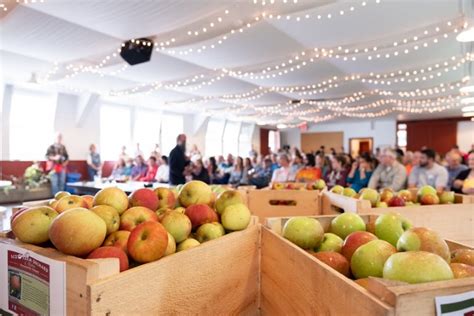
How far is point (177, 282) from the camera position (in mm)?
987

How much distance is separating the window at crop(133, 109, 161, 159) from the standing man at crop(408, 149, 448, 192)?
407 inches

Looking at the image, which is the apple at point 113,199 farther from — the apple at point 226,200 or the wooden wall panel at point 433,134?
the wooden wall panel at point 433,134

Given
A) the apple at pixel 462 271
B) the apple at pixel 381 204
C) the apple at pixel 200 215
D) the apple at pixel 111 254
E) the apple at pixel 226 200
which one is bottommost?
the apple at pixel 381 204

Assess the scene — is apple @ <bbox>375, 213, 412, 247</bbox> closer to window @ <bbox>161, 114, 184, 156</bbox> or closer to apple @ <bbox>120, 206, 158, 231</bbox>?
apple @ <bbox>120, 206, 158, 231</bbox>

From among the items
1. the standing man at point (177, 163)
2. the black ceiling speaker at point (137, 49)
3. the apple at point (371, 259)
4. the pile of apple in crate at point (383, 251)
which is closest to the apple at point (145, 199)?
the pile of apple in crate at point (383, 251)

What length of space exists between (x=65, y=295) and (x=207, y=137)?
51.9 ft

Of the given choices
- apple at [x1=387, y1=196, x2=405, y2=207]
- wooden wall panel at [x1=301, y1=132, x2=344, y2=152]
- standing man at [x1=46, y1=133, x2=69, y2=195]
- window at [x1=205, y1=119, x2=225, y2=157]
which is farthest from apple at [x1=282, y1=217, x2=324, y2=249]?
wooden wall panel at [x1=301, y1=132, x2=344, y2=152]

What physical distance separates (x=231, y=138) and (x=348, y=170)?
1289cm

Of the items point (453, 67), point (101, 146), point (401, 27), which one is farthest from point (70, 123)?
point (453, 67)

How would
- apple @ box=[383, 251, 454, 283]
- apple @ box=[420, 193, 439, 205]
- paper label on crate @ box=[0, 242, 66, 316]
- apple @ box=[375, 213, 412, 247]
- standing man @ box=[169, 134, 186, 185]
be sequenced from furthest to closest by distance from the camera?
1. standing man @ box=[169, 134, 186, 185]
2. apple @ box=[420, 193, 439, 205]
3. apple @ box=[375, 213, 412, 247]
4. paper label on crate @ box=[0, 242, 66, 316]
5. apple @ box=[383, 251, 454, 283]

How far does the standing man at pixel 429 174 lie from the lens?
13.0ft

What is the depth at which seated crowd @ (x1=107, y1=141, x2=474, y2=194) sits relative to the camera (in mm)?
4045

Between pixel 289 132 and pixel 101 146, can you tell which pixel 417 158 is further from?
pixel 289 132

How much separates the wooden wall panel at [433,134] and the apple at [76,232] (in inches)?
719
